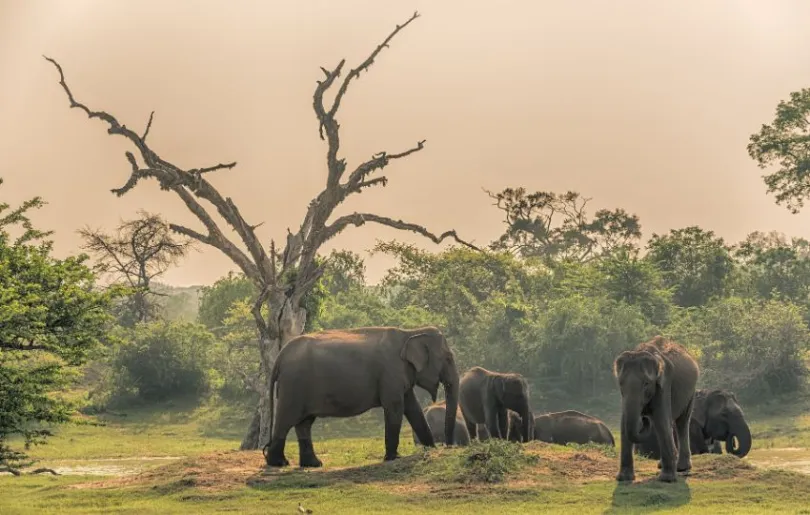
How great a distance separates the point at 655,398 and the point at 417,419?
554 centimetres

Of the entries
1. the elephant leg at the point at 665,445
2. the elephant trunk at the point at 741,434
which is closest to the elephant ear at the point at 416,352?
the elephant leg at the point at 665,445

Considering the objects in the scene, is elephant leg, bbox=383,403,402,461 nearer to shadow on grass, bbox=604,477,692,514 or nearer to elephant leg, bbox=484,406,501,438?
shadow on grass, bbox=604,477,692,514

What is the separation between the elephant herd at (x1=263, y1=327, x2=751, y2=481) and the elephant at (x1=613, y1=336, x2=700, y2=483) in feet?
0.06

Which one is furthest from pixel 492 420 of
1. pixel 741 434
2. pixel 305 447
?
pixel 305 447

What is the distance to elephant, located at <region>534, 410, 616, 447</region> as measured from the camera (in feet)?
97.7

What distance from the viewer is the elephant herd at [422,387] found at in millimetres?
19219

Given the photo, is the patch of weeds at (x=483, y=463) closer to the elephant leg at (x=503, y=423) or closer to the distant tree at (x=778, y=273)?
the elephant leg at (x=503, y=423)

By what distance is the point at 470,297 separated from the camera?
60656mm

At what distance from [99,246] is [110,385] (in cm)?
1866

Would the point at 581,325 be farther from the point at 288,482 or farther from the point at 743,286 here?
the point at 288,482

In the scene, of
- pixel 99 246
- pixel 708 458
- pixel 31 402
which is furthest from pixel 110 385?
pixel 708 458

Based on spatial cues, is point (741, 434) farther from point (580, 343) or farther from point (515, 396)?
point (580, 343)

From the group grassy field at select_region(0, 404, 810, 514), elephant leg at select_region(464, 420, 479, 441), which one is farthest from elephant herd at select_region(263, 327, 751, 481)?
elephant leg at select_region(464, 420, 479, 441)

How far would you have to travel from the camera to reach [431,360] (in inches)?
907
